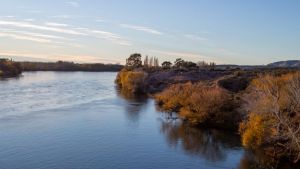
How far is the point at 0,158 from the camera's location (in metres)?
25.9

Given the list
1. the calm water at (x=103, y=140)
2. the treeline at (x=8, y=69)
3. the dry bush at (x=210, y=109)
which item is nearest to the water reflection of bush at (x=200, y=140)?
the calm water at (x=103, y=140)

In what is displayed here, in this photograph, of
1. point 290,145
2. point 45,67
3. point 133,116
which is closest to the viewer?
point 290,145

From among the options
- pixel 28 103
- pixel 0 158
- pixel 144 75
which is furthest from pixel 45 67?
pixel 0 158

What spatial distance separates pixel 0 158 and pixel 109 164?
21.6ft

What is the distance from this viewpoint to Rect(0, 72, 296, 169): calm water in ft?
86.9

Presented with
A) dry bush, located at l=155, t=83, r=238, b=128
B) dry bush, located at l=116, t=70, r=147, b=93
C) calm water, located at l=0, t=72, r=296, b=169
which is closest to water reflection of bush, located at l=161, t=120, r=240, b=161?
calm water, located at l=0, t=72, r=296, b=169

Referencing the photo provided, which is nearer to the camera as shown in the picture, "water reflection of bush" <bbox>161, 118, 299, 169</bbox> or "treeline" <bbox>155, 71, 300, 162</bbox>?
"treeline" <bbox>155, 71, 300, 162</bbox>

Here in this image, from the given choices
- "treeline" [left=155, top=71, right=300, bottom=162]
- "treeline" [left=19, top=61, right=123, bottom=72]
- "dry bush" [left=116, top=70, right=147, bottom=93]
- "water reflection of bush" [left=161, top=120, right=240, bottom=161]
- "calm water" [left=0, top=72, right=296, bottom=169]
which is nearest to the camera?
"treeline" [left=155, top=71, right=300, bottom=162]

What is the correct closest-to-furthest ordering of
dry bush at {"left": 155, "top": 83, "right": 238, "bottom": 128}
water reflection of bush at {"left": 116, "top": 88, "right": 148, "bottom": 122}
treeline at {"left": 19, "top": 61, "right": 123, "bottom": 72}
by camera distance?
dry bush at {"left": 155, "top": 83, "right": 238, "bottom": 128} → water reflection of bush at {"left": 116, "top": 88, "right": 148, "bottom": 122} → treeline at {"left": 19, "top": 61, "right": 123, "bottom": 72}

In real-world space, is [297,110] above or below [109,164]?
above

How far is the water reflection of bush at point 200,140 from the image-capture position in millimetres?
30016

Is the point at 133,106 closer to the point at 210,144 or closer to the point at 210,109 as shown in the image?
the point at 210,109

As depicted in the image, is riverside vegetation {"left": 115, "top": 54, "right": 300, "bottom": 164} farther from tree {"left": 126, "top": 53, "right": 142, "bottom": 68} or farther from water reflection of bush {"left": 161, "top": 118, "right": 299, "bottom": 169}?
tree {"left": 126, "top": 53, "right": 142, "bottom": 68}

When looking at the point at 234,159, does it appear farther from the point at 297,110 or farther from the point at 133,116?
the point at 133,116
